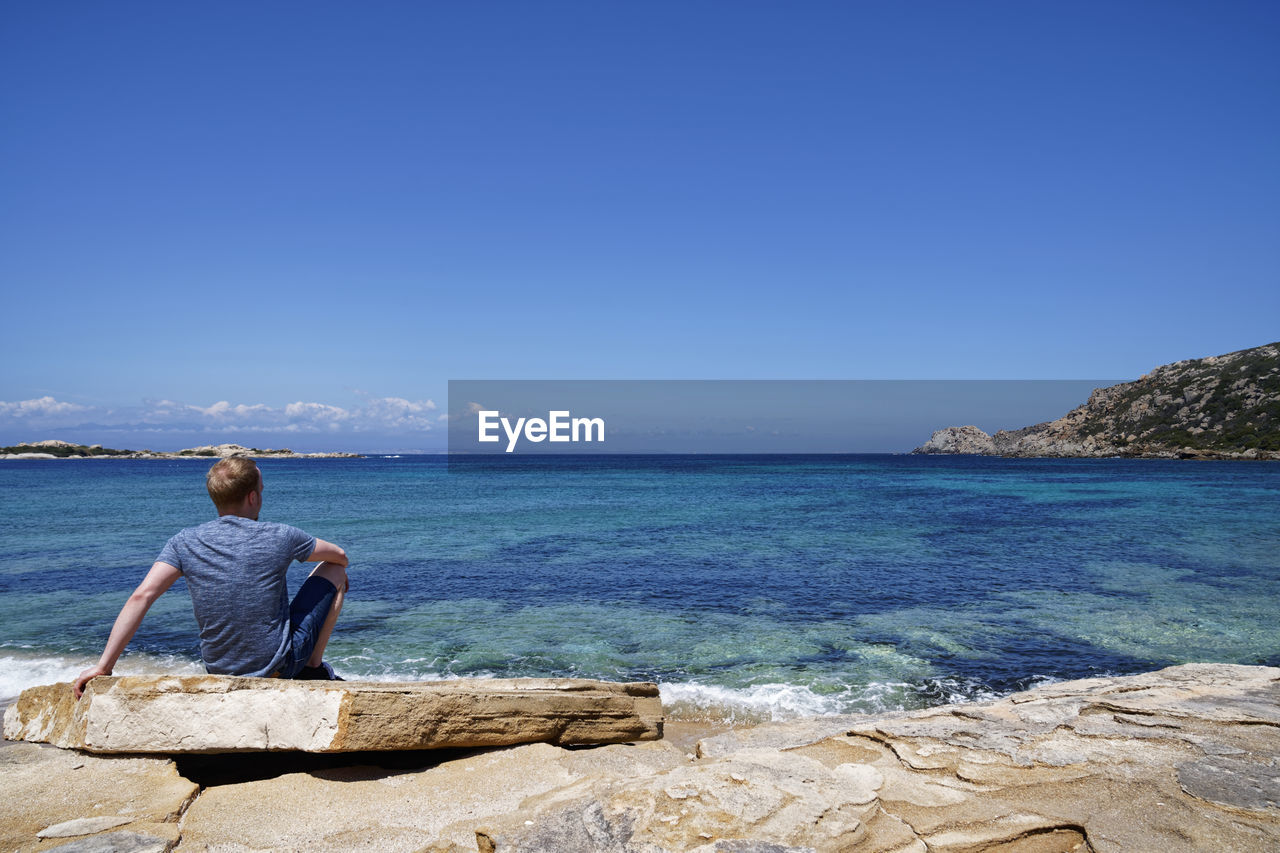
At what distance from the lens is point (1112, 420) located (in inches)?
4107

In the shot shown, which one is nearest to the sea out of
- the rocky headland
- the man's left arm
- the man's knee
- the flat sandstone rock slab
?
the rocky headland

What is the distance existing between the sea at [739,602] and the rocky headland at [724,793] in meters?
2.89

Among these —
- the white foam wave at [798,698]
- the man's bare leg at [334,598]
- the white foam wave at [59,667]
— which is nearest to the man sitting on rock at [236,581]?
the man's bare leg at [334,598]

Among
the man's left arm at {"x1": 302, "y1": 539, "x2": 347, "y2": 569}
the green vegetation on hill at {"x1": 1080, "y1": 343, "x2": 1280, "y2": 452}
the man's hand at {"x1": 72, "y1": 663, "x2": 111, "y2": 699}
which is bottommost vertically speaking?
the man's hand at {"x1": 72, "y1": 663, "x2": 111, "y2": 699}

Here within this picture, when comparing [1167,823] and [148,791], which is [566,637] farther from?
[1167,823]

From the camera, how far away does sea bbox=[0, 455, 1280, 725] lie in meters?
8.52

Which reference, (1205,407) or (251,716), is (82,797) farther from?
(1205,407)

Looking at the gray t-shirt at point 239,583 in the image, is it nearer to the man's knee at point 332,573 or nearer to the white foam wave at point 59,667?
the man's knee at point 332,573

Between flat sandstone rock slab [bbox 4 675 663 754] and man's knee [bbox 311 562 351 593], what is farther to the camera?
man's knee [bbox 311 562 351 593]

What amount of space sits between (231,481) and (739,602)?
30.3 ft

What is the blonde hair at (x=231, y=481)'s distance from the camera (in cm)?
420

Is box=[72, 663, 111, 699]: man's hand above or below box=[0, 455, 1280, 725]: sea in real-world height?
above

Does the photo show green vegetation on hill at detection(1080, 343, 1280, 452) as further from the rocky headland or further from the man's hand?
the man's hand

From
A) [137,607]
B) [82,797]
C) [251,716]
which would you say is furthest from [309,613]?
[82,797]
